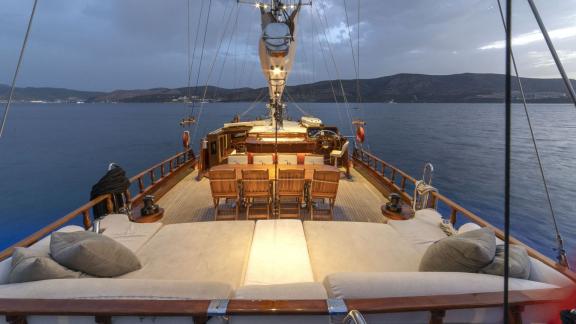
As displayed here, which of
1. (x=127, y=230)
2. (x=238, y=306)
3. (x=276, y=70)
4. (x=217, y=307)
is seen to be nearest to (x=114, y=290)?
(x=217, y=307)

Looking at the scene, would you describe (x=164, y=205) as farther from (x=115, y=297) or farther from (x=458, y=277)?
(x=458, y=277)

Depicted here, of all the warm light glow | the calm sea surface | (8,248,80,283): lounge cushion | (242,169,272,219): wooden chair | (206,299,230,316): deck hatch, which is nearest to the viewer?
(206,299,230,316): deck hatch

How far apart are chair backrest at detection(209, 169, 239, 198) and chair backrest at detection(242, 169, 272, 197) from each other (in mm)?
184

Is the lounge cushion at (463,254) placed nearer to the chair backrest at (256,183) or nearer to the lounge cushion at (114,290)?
the lounge cushion at (114,290)

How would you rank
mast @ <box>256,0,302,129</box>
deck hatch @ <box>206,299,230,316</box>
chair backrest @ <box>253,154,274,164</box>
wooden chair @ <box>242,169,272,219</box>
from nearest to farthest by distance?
deck hatch @ <box>206,299,230,316</box> → wooden chair @ <box>242,169,272,219</box> → chair backrest @ <box>253,154,274,164</box> → mast @ <box>256,0,302,129</box>

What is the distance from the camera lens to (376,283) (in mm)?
1640

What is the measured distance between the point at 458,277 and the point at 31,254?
2904 mm

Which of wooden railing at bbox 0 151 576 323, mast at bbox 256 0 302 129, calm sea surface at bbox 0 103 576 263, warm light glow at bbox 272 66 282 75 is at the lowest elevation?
calm sea surface at bbox 0 103 576 263

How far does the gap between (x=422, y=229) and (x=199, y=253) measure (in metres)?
2.57

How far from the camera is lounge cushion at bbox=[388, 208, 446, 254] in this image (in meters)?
3.04

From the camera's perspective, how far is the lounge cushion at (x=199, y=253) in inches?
95.6

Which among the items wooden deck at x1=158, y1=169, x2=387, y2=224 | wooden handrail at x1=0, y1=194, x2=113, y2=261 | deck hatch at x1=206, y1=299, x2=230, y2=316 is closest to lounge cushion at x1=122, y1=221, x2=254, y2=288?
deck hatch at x1=206, y1=299, x2=230, y2=316

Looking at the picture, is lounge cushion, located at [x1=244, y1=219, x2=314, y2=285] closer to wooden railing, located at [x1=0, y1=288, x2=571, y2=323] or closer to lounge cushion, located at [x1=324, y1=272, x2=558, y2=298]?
lounge cushion, located at [x1=324, y1=272, x2=558, y2=298]

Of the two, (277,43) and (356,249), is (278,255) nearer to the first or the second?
(356,249)
